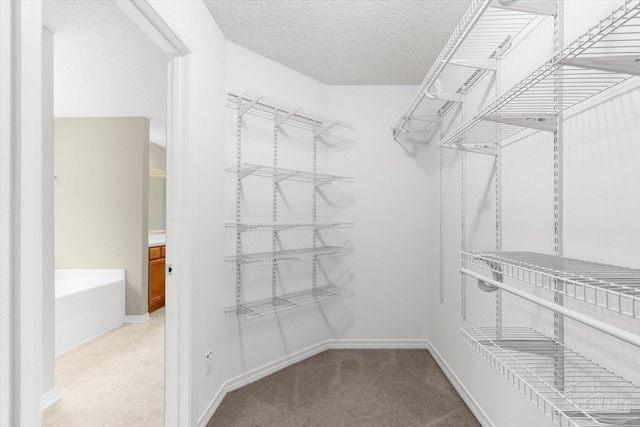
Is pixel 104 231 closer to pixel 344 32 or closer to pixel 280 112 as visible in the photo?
pixel 280 112

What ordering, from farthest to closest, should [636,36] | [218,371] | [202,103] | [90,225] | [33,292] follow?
1. [90,225]
2. [218,371]
3. [202,103]
4. [636,36]
5. [33,292]

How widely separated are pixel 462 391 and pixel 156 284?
347cm

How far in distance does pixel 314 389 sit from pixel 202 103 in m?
1.89

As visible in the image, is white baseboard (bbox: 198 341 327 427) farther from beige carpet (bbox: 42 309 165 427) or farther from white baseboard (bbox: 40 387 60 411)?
white baseboard (bbox: 40 387 60 411)

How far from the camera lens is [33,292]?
2.59 ft

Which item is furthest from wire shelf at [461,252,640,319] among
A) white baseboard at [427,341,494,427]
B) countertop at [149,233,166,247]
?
countertop at [149,233,166,247]

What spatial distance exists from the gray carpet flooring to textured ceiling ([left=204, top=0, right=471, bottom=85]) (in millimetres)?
2266

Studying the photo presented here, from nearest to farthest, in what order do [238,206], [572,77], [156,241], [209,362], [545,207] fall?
[572,77]
[545,207]
[209,362]
[238,206]
[156,241]

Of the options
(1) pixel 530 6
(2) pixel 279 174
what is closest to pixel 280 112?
(2) pixel 279 174

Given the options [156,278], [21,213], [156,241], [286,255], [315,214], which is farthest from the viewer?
[156,241]

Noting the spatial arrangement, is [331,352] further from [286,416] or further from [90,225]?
[90,225]

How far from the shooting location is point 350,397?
6.93ft

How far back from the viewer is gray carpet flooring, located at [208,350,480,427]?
189 centimetres

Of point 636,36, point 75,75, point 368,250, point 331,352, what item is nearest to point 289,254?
point 368,250
